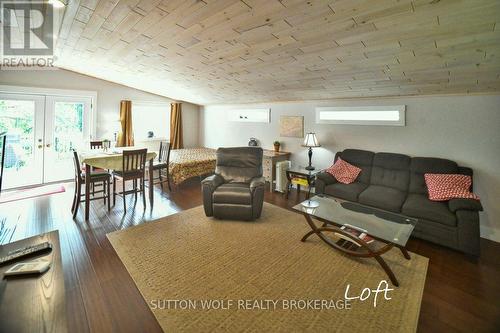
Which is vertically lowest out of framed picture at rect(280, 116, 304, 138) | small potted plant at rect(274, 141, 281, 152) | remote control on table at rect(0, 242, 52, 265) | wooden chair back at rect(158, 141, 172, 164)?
remote control on table at rect(0, 242, 52, 265)

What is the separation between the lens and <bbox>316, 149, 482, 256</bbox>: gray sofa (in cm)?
258

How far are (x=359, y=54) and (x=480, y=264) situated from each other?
259 cm

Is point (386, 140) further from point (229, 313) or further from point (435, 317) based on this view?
point (229, 313)

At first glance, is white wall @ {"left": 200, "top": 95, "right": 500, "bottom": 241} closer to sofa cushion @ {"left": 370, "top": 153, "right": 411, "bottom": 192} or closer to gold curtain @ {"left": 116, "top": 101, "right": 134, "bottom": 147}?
sofa cushion @ {"left": 370, "top": 153, "right": 411, "bottom": 192}

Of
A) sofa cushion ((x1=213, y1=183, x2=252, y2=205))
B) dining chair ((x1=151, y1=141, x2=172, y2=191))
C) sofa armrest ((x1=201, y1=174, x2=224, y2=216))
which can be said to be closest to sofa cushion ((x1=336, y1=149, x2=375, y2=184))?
sofa cushion ((x1=213, y1=183, x2=252, y2=205))

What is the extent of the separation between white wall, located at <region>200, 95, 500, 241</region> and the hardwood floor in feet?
2.69

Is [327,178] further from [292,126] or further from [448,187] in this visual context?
[292,126]

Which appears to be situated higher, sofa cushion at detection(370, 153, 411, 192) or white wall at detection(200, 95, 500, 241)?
white wall at detection(200, 95, 500, 241)

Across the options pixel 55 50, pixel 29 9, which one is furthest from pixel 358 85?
pixel 55 50

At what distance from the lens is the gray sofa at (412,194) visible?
2584 mm

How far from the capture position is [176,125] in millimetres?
7031

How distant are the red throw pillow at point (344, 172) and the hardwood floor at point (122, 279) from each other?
1261mm

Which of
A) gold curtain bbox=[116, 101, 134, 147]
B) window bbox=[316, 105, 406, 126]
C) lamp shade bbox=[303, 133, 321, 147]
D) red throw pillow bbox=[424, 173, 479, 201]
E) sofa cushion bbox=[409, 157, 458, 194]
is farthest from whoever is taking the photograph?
gold curtain bbox=[116, 101, 134, 147]

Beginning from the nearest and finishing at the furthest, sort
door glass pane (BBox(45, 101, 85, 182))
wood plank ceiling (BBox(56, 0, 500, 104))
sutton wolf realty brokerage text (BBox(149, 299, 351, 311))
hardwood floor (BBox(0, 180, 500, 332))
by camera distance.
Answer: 1. hardwood floor (BBox(0, 180, 500, 332))
2. sutton wolf realty brokerage text (BBox(149, 299, 351, 311))
3. wood plank ceiling (BBox(56, 0, 500, 104))
4. door glass pane (BBox(45, 101, 85, 182))
